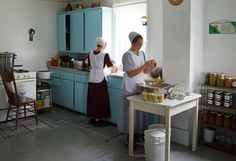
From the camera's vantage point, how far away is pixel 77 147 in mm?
3525

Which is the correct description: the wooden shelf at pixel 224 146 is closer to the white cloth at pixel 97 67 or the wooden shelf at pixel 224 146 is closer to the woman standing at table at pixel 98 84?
the woman standing at table at pixel 98 84

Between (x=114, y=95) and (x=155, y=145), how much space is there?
1514mm

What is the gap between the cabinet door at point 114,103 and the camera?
426 cm

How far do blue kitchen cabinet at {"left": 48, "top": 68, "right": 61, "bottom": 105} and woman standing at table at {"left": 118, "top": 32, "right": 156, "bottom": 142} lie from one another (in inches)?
95.1

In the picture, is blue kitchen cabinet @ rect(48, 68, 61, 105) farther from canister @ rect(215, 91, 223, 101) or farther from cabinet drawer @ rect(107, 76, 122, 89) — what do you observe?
canister @ rect(215, 91, 223, 101)

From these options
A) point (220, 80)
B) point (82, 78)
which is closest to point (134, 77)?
point (220, 80)

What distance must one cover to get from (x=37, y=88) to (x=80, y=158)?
2401mm

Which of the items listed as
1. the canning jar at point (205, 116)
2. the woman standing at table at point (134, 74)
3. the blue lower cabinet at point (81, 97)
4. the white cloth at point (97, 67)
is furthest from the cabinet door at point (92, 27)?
the canning jar at point (205, 116)

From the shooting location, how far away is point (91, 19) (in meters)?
4.91

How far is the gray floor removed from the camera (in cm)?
321

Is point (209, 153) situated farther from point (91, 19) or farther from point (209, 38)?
point (91, 19)

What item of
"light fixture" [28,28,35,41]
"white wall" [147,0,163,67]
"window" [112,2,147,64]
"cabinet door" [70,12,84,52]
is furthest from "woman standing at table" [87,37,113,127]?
"light fixture" [28,28,35,41]

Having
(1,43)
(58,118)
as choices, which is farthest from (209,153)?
(1,43)

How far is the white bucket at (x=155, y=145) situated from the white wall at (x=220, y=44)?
127cm
